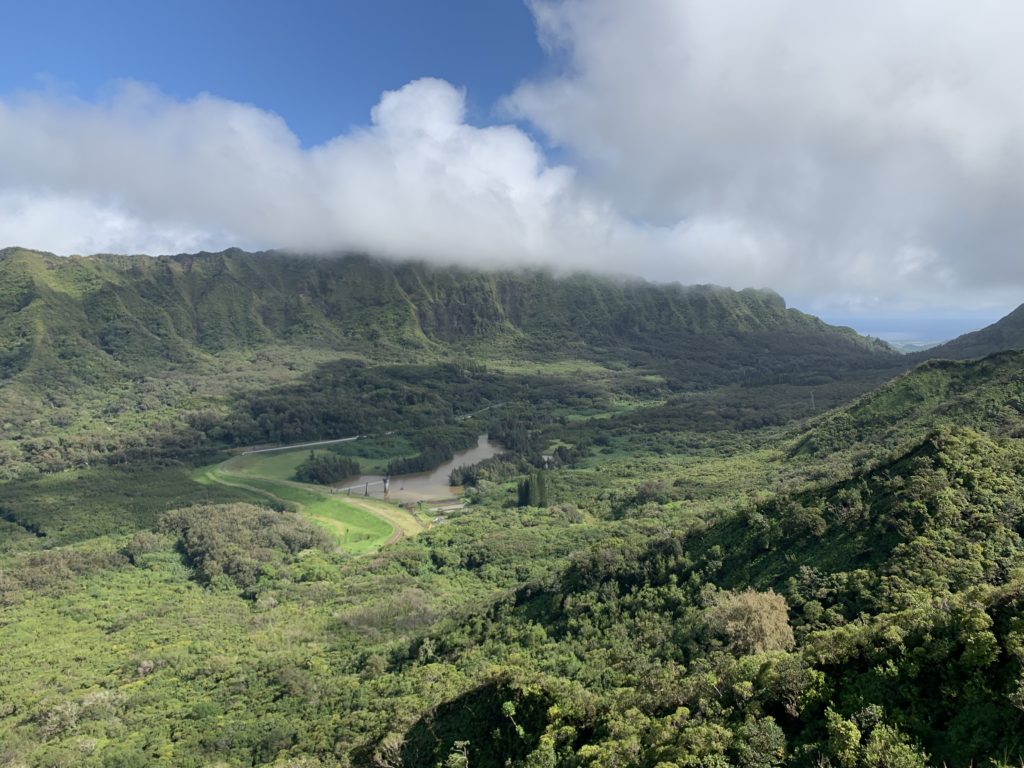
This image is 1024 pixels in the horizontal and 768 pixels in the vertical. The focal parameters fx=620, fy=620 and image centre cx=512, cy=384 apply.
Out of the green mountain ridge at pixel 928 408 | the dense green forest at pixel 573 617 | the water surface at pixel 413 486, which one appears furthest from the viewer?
the water surface at pixel 413 486

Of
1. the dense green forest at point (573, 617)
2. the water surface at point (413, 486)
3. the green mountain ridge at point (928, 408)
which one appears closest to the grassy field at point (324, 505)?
the dense green forest at point (573, 617)

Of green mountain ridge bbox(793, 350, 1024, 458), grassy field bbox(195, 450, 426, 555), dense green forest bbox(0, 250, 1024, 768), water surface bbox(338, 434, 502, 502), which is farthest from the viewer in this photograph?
water surface bbox(338, 434, 502, 502)

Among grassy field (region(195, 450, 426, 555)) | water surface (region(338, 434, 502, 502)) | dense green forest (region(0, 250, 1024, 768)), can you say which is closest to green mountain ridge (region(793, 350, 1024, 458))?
dense green forest (region(0, 250, 1024, 768))

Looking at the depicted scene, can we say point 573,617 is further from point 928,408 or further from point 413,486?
point 413,486

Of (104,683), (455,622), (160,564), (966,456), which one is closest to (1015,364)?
(966,456)

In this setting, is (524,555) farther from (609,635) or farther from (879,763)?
(879,763)

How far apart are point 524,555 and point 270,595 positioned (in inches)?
1584

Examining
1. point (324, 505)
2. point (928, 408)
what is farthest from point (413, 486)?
point (928, 408)

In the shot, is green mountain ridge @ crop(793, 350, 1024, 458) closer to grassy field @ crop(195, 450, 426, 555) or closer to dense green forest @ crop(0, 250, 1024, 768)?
dense green forest @ crop(0, 250, 1024, 768)

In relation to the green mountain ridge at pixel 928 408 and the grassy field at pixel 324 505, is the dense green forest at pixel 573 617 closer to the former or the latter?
the green mountain ridge at pixel 928 408

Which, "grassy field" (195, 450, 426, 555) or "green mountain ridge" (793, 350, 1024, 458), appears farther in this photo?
"grassy field" (195, 450, 426, 555)

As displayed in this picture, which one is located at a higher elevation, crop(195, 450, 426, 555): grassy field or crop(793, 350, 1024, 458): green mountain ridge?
crop(793, 350, 1024, 458): green mountain ridge

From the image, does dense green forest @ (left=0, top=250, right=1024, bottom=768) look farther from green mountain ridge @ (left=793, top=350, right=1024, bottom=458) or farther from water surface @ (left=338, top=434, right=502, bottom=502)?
water surface @ (left=338, top=434, right=502, bottom=502)

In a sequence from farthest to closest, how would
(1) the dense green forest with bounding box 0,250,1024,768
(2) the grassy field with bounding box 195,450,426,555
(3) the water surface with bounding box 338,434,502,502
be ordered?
(3) the water surface with bounding box 338,434,502,502 < (2) the grassy field with bounding box 195,450,426,555 < (1) the dense green forest with bounding box 0,250,1024,768
